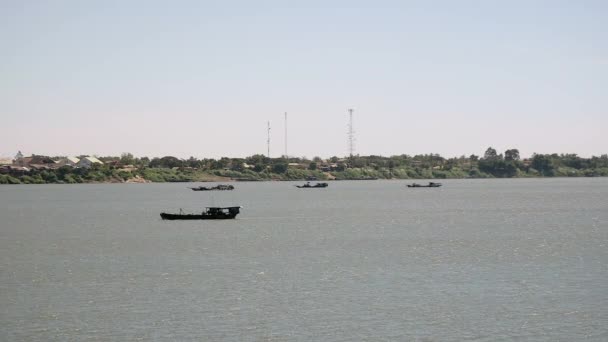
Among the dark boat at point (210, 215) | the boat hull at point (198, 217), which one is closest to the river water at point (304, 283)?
the boat hull at point (198, 217)

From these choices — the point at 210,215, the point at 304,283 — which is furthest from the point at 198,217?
the point at 304,283

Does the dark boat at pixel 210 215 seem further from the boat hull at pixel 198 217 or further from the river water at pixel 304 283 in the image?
the river water at pixel 304 283

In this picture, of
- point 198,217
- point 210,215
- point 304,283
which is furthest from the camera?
point 198,217

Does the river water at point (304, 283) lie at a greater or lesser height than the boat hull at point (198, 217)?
lesser

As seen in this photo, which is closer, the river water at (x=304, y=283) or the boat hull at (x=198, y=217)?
the river water at (x=304, y=283)

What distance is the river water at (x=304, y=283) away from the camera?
49.9 meters

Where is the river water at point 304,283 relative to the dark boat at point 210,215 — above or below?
below

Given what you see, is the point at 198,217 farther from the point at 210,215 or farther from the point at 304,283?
the point at 304,283

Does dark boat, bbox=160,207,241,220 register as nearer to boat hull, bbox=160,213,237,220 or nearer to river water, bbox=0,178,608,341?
boat hull, bbox=160,213,237,220

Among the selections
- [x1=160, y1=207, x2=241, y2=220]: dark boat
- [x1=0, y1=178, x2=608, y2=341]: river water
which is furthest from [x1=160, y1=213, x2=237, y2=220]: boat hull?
[x1=0, y1=178, x2=608, y2=341]: river water

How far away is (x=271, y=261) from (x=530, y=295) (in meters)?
28.5

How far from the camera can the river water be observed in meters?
49.9

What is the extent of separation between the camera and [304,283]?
66688 mm

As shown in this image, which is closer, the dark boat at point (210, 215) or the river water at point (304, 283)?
the river water at point (304, 283)
